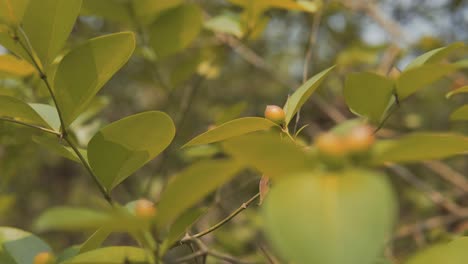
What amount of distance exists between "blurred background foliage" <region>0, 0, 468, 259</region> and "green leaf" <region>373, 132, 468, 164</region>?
0.38 metres

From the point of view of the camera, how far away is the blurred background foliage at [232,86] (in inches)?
54.6

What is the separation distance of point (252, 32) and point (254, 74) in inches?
87.9

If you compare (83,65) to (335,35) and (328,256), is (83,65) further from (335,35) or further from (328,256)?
(335,35)

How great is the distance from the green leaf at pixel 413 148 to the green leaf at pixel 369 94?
7.9 inches

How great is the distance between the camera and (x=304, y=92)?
2.55ft

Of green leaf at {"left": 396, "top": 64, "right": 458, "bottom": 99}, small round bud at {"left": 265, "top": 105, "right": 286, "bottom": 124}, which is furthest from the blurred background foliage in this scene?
green leaf at {"left": 396, "top": 64, "right": 458, "bottom": 99}

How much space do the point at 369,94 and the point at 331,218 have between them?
0.37 m

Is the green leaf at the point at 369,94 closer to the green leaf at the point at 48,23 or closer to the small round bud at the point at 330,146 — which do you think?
the small round bud at the point at 330,146

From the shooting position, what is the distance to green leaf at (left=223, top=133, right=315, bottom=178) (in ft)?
1.62

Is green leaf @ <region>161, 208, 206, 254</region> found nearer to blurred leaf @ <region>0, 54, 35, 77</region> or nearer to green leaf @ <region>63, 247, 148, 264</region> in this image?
green leaf @ <region>63, 247, 148, 264</region>

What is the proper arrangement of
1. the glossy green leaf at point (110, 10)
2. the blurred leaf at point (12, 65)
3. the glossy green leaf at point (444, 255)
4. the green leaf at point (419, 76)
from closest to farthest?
the glossy green leaf at point (444, 255), the green leaf at point (419, 76), the blurred leaf at point (12, 65), the glossy green leaf at point (110, 10)

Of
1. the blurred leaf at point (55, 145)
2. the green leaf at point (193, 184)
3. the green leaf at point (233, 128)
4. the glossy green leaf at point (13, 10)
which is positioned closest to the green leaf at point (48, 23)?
the glossy green leaf at point (13, 10)

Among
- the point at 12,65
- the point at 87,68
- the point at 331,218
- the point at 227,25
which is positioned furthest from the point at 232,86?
the point at 331,218

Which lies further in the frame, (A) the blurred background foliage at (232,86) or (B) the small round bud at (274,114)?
(A) the blurred background foliage at (232,86)
